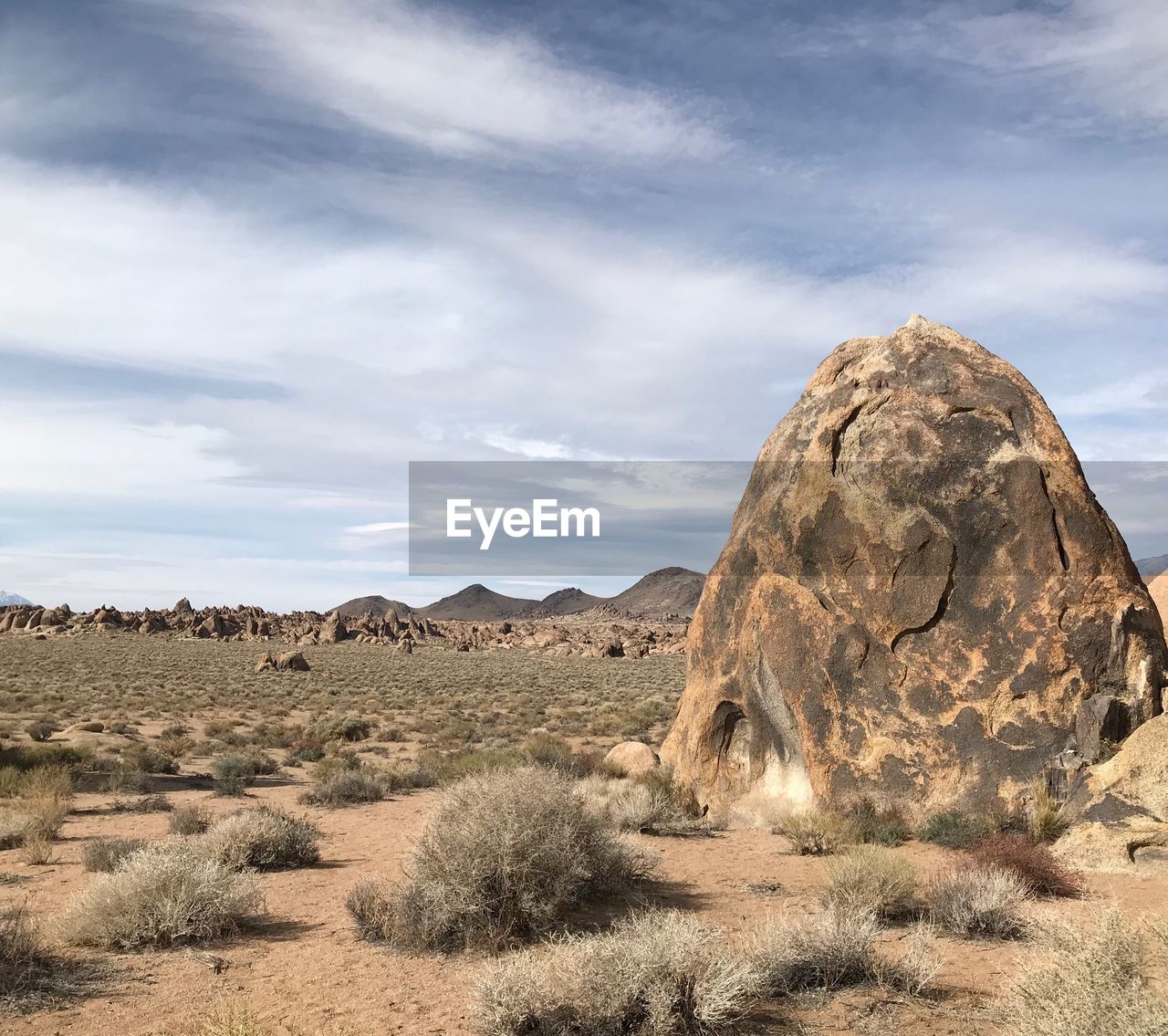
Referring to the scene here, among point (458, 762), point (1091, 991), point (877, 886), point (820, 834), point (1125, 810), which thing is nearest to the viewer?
point (1091, 991)

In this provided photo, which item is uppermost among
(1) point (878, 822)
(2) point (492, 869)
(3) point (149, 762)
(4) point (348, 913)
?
(2) point (492, 869)

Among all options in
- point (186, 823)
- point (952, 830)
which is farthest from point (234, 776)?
point (952, 830)

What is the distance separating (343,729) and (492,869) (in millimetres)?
17601

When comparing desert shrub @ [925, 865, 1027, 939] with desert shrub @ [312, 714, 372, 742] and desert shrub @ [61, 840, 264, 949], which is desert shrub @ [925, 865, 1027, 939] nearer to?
desert shrub @ [61, 840, 264, 949]

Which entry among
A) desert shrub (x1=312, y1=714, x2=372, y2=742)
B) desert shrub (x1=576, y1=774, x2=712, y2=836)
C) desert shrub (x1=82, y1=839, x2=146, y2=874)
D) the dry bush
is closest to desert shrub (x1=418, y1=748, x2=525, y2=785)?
desert shrub (x1=576, y1=774, x2=712, y2=836)

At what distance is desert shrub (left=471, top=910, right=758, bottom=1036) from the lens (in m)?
5.03

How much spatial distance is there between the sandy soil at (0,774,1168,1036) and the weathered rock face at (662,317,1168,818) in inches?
Result: 59.7

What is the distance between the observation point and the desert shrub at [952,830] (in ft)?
31.3

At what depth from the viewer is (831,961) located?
235 inches

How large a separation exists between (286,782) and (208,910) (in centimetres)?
993

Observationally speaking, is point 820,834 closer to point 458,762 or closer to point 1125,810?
point 1125,810

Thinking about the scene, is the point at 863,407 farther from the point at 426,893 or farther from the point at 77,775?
the point at 77,775

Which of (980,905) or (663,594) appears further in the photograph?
(663,594)

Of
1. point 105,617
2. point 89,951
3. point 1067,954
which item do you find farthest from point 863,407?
point 105,617
